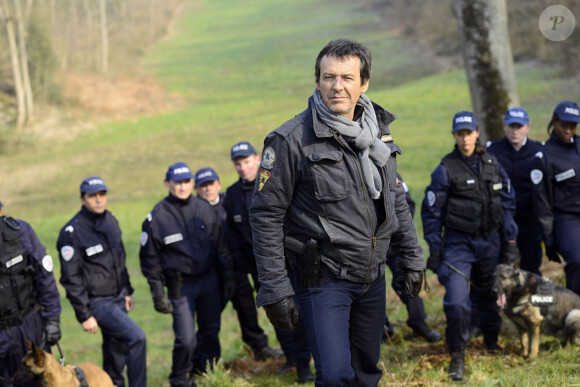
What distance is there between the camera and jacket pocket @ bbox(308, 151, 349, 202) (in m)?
3.52

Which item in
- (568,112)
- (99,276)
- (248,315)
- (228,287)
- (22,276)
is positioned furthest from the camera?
(248,315)

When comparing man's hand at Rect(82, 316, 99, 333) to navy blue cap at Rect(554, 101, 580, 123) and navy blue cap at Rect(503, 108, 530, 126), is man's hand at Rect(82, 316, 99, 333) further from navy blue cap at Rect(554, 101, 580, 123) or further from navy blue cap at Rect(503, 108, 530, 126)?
navy blue cap at Rect(554, 101, 580, 123)

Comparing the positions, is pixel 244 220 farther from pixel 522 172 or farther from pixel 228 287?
pixel 522 172

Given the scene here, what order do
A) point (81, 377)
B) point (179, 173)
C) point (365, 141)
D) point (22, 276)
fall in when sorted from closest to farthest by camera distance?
point (365, 141), point (81, 377), point (22, 276), point (179, 173)

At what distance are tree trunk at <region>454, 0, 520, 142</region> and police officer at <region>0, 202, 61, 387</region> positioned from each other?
20.8ft

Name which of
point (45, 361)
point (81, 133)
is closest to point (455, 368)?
point (45, 361)

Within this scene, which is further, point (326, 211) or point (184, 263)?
point (184, 263)

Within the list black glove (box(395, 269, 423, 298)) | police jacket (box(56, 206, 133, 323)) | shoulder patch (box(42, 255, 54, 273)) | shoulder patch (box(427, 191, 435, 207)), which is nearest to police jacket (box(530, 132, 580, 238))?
shoulder patch (box(427, 191, 435, 207))

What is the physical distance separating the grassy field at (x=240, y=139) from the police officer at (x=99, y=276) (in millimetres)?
853

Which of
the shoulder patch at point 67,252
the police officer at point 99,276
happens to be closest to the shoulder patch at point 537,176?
the police officer at point 99,276

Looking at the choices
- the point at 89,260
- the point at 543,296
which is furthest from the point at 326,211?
the point at 89,260

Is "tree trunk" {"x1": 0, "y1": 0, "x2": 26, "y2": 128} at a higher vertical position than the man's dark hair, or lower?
higher

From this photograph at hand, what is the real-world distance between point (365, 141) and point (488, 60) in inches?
246

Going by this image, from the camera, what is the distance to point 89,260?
6895mm
